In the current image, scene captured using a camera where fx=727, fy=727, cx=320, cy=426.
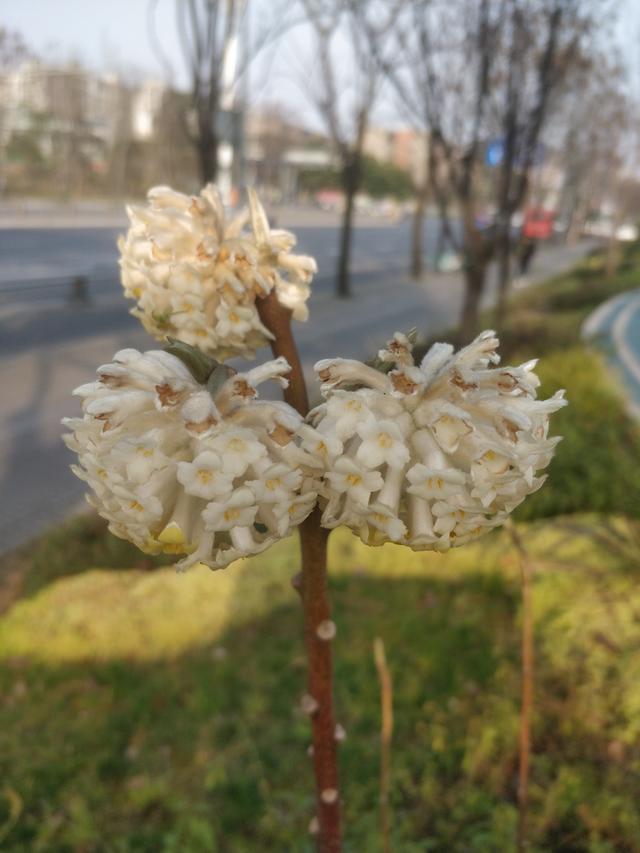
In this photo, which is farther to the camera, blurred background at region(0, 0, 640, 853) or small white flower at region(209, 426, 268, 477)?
blurred background at region(0, 0, 640, 853)

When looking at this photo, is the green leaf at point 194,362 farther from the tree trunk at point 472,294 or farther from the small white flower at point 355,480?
the tree trunk at point 472,294

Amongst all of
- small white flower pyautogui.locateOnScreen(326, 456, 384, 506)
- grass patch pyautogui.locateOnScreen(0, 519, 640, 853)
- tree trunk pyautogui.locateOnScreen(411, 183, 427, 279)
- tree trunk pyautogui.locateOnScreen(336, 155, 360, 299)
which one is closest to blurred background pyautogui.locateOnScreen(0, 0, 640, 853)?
grass patch pyautogui.locateOnScreen(0, 519, 640, 853)

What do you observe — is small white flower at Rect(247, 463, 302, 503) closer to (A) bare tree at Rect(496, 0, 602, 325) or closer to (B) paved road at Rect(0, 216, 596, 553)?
(B) paved road at Rect(0, 216, 596, 553)

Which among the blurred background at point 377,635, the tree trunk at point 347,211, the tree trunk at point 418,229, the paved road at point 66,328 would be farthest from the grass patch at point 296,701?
the tree trunk at point 418,229

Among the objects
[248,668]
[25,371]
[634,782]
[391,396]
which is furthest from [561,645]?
[25,371]

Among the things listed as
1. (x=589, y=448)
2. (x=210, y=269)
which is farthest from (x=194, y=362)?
(x=589, y=448)

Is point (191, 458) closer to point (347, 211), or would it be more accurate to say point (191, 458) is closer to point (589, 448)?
point (589, 448)

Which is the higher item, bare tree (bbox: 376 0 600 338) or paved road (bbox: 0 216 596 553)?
bare tree (bbox: 376 0 600 338)

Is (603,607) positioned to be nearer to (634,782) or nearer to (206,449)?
(634,782)
